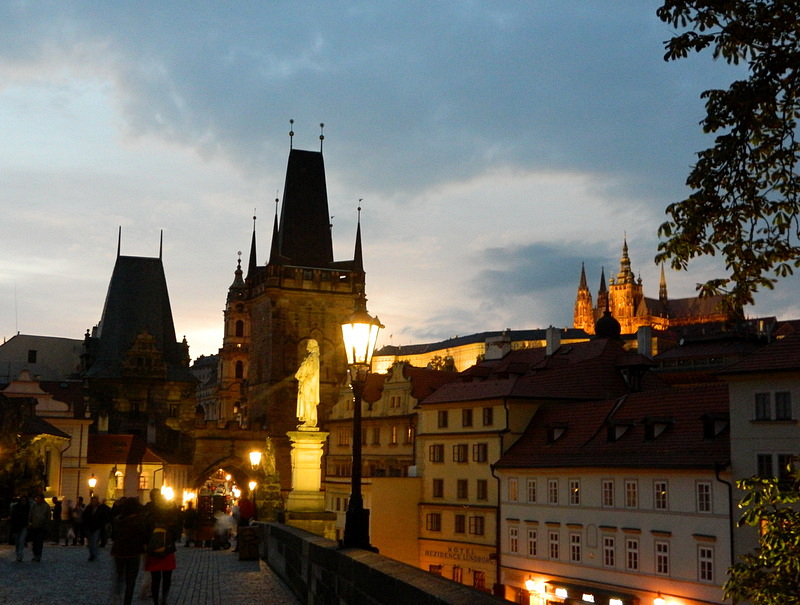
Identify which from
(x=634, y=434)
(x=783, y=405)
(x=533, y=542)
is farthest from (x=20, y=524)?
(x=533, y=542)

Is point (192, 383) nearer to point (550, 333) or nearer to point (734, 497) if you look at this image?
point (550, 333)

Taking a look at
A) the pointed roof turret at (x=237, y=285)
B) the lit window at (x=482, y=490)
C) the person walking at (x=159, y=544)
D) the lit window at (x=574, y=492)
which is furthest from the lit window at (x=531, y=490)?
the pointed roof turret at (x=237, y=285)

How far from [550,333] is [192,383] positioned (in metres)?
35.0

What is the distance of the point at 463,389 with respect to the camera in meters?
63.0

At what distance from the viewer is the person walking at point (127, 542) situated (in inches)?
574

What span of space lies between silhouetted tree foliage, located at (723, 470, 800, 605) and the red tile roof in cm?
3340

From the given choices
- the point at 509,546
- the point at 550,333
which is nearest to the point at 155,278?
the point at 550,333

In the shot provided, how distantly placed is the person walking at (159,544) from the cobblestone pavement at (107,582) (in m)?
0.73

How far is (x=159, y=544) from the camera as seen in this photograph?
1509 centimetres

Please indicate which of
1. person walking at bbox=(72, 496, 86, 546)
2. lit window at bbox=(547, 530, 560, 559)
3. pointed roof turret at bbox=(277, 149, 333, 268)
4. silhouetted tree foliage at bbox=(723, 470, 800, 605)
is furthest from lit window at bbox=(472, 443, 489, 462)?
silhouetted tree foliage at bbox=(723, 470, 800, 605)

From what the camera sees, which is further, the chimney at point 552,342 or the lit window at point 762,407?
the chimney at point 552,342

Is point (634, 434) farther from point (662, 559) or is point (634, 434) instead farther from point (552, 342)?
point (552, 342)

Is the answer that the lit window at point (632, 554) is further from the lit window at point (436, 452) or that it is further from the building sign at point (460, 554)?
the lit window at point (436, 452)

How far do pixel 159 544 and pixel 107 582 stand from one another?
4.87m
